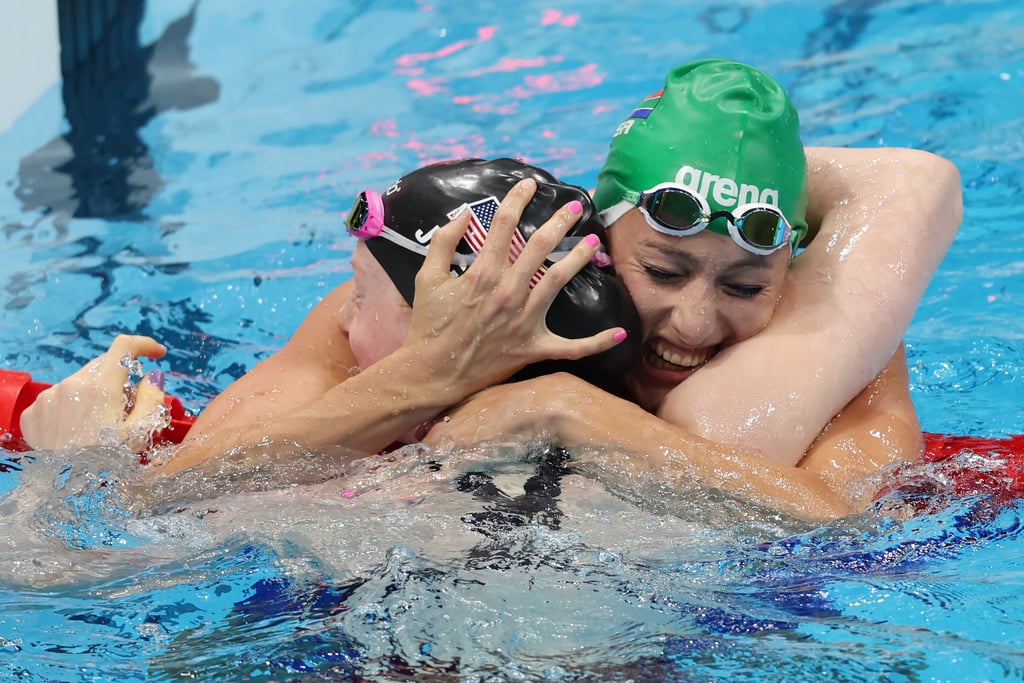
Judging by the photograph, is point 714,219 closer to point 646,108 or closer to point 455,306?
point 646,108

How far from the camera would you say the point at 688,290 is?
304cm

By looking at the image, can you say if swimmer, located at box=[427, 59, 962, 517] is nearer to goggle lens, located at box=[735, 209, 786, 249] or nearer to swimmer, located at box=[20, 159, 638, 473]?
goggle lens, located at box=[735, 209, 786, 249]

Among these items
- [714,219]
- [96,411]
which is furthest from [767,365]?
[96,411]

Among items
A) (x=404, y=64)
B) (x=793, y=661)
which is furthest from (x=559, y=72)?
(x=793, y=661)

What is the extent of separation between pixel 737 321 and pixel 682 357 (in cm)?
17

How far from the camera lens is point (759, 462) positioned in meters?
2.87

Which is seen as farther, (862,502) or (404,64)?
(404,64)

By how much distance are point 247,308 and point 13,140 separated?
3019 millimetres

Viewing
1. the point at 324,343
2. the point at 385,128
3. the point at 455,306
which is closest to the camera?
the point at 455,306

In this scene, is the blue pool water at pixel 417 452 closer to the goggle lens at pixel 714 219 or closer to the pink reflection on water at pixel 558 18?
the pink reflection on water at pixel 558 18

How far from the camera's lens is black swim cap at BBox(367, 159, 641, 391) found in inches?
118

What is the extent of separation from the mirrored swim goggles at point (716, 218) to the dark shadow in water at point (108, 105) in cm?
417

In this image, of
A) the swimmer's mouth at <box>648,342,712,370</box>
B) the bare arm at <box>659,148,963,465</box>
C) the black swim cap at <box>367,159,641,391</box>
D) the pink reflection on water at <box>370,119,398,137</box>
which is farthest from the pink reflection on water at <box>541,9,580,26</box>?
the swimmer's mouth at <box>648,342,712,370</box>

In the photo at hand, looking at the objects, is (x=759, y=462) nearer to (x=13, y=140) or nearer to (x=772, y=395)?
(x=772, y=395)
